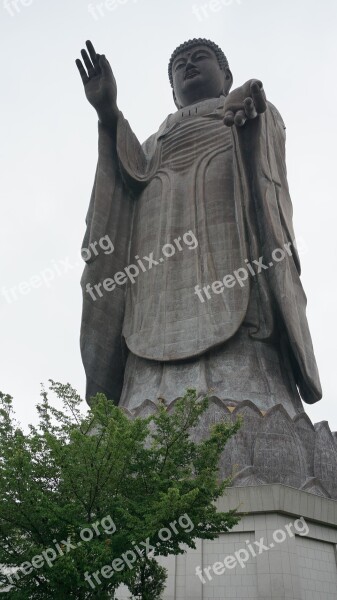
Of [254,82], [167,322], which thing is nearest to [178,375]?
[167,322]

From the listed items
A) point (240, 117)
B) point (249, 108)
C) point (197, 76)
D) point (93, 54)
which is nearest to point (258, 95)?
point (249, 108)

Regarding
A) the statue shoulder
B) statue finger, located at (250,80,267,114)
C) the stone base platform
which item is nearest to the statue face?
the statue shoulder

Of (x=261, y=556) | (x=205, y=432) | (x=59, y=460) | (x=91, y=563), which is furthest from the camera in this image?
(x=205, y=432)

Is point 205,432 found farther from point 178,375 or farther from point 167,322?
point 167,322

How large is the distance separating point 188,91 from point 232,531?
9482 mm

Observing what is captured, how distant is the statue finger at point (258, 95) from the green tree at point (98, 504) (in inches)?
227

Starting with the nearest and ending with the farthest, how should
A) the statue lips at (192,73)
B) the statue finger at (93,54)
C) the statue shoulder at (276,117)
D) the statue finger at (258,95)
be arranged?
the statue finger at (258,95) < the statue finger at (93,54) < the statue shoulder at (276,117) < the statue lips at (192,73)

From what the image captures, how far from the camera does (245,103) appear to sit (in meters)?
10.3

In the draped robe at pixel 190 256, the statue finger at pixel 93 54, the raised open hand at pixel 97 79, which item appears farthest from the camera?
the raised open hand at pixel 97 79

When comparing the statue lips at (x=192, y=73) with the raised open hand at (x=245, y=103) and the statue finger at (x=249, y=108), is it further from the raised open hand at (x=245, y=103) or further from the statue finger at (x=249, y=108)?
the statue finger at (x=249, y=108)

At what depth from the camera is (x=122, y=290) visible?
41.1 ft

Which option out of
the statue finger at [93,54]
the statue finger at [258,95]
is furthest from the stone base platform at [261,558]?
the statue finger at [93,54]

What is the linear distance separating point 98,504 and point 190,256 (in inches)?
255

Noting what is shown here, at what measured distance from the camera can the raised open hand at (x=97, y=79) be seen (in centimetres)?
1220
